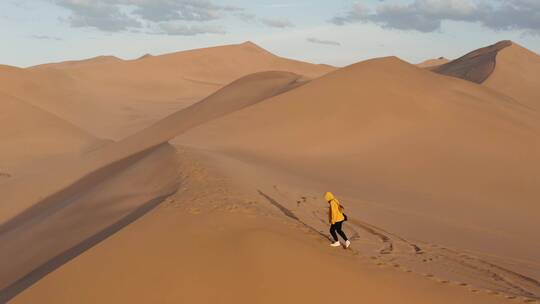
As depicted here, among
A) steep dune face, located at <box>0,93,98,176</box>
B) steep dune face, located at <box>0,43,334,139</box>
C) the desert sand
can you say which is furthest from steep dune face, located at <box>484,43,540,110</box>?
steep dune face, located at <box>0,93,98,176</box>

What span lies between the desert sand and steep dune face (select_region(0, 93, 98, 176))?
0.35 m

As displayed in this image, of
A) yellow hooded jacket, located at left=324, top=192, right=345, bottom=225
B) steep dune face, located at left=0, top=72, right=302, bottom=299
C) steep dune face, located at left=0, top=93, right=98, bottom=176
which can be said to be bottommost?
steep dune face, located at left=0, top=93, right=98, bottom=176

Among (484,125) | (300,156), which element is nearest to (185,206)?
(300,156)

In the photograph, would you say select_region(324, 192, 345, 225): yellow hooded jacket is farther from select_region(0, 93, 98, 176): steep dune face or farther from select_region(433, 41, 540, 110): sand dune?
select_region(433, 41, 540, 110): sand dune

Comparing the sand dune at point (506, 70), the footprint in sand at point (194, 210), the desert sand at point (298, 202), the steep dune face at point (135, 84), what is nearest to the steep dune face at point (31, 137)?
the desert sand at point (298, 202)

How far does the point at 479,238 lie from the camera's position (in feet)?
41.9

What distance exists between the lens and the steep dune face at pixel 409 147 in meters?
14.4

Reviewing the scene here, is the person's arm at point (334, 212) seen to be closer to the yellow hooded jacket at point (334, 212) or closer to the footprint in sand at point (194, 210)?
the yellow hooded jacket at point (334, 212)

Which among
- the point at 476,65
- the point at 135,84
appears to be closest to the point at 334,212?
the point at 476,65

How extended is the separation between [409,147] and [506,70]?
38772 mm

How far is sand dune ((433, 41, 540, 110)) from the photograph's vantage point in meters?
51.8

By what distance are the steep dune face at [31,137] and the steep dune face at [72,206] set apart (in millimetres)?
9189

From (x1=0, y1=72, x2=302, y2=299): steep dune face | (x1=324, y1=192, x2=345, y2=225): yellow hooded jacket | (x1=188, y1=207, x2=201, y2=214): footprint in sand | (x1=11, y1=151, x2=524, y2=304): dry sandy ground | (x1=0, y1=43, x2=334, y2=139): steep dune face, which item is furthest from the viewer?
(x1=0, y1=43, x2=334, y2=139): steep dune face

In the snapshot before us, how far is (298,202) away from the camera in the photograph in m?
12.7
